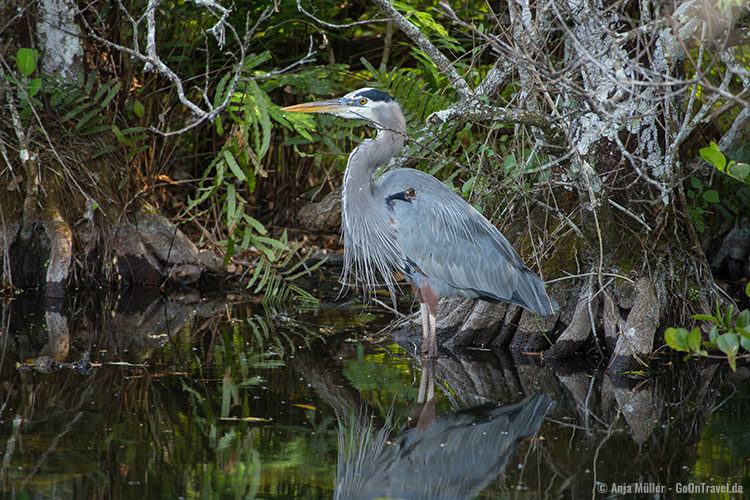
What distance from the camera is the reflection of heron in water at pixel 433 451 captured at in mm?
3369

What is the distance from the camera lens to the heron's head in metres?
5.53

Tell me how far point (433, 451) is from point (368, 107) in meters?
2.64

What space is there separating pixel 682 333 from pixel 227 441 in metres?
2.00

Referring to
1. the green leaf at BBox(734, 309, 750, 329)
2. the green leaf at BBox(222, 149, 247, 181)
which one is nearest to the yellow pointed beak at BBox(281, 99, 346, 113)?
the green leaf at BBox(222, 149, 247, 181)

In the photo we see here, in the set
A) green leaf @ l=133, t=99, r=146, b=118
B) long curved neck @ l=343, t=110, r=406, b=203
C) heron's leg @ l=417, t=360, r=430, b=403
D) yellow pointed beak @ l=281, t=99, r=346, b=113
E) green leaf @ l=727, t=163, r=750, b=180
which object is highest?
yellow pointed beak @ l=281, t=99, r=346, b=113

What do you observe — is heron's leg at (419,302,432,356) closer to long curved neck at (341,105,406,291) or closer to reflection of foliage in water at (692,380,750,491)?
long curved neck at (341,105,406,291)

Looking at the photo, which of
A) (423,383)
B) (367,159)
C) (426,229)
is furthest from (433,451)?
(367,159)

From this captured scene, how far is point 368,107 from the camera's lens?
556 centimetres

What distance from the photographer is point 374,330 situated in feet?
20.2

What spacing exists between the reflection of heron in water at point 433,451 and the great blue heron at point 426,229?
1.07 m

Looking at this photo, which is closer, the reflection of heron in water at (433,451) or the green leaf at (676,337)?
the green leaf at (676,337)

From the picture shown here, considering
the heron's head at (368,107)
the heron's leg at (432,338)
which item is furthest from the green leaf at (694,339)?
the heron's head at (368,107)

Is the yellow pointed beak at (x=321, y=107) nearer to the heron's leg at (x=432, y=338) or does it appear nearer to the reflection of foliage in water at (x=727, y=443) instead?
the heron's leg at (x=432, y=338)

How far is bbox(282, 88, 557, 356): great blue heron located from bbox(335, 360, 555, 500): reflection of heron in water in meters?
1.07
